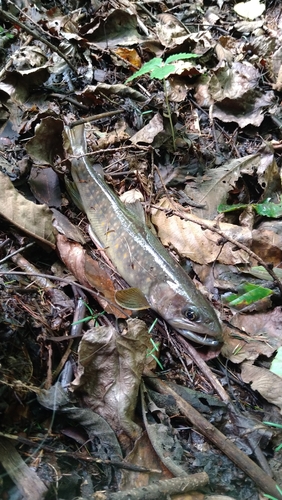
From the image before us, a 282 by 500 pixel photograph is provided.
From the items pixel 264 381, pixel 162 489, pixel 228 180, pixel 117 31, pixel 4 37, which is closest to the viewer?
pixel 162 489

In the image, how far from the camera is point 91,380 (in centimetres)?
238

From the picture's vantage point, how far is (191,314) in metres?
3.03

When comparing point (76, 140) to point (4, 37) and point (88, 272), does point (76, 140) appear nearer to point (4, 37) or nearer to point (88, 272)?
point (88, 272)

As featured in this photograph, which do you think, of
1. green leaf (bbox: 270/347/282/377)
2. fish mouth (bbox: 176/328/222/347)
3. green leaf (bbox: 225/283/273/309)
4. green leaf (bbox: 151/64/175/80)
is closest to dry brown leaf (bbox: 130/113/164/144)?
green leaf (bbox: 151/64/175/80)

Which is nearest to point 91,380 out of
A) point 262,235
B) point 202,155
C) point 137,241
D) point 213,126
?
point 137,241

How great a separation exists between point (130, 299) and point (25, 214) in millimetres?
965

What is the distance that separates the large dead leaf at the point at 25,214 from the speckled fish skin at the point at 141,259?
49cm

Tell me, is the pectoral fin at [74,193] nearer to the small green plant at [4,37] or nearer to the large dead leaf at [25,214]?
the large dead leaf at [25,214]

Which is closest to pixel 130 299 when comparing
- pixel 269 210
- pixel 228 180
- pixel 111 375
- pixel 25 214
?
pixel 111 375

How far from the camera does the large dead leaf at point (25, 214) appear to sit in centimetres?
308

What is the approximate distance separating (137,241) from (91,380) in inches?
51.1

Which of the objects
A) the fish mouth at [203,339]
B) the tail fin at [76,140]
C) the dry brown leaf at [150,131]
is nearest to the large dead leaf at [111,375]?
the fish mouth at [203,339]

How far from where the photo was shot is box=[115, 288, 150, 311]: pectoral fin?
9.57ft

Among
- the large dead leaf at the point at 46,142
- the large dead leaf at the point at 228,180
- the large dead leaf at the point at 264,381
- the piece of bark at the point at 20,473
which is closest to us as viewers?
the piece of bark at the point at 20,473
